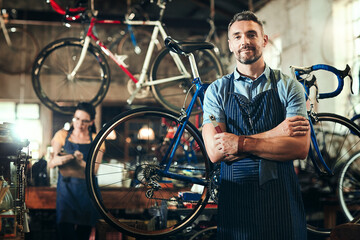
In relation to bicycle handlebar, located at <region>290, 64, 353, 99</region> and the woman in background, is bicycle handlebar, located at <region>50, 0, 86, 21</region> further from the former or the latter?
bicycle handlebar, located at <region>290, 64, 353, 99</region>

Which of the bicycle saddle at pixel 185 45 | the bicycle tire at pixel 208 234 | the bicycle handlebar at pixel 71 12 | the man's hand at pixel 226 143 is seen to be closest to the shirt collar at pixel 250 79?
the man's hand at pixel 226 143

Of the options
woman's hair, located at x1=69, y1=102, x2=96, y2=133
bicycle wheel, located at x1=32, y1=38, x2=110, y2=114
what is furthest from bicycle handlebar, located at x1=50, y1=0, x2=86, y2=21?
woman's hair, located at x1=69, y1=102, x2=96, y2=133

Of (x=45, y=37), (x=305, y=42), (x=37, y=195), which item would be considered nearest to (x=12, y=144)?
(x=37, y=195)

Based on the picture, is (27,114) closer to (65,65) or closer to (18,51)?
(18,51)

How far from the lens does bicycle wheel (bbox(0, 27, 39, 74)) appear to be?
9.34 meters

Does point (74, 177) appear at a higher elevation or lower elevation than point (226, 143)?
lower

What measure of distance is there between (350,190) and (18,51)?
8.77 m

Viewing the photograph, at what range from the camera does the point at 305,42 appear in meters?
7.46

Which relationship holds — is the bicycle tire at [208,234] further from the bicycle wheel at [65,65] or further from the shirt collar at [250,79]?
the bicycle wheel at [65,65]

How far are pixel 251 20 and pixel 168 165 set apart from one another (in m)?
1.25

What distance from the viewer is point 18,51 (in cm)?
994

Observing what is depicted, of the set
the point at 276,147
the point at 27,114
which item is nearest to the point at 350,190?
the point at 276,147

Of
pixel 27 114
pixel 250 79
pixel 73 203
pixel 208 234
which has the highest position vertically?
pixel 27 114

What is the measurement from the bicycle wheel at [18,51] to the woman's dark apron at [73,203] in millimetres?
6268
